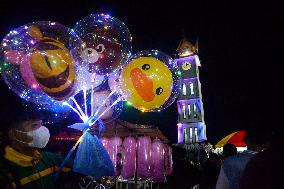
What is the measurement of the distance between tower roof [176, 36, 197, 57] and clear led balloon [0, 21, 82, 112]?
38.8 metres

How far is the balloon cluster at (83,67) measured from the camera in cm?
387

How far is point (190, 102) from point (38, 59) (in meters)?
37.1

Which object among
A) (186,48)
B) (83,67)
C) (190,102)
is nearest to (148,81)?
(83,67)

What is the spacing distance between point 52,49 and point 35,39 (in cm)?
26

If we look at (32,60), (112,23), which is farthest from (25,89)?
(112,23)

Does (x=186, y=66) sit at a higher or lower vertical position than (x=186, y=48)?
lower

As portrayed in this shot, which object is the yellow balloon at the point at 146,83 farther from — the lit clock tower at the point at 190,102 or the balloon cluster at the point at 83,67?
the lit clock tower at the point at 190,102

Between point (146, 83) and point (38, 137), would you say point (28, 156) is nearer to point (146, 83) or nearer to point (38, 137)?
point (38, 137)

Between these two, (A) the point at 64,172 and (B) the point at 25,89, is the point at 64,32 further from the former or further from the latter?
(A) the point at 64,172

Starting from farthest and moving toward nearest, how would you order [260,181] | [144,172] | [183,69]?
[183,69] → [144,172] → [260,181]

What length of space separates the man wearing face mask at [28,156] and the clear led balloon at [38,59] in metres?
1.17

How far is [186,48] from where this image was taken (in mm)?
42125

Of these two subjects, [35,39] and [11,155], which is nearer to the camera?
[11,155]

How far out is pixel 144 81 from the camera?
517 cm
